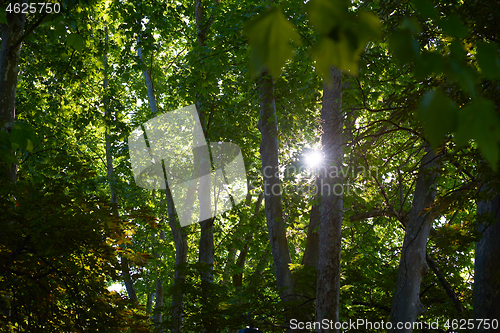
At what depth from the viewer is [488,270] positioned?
3816 millimetres

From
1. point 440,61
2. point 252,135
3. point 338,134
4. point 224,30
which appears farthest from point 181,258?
point 440,61

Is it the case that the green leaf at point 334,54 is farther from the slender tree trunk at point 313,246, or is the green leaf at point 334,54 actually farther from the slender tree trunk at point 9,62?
the slender tree trunk at point 313,246

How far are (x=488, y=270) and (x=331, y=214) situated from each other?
1907 millimetres

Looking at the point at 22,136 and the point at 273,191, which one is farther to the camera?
the point at 273,191

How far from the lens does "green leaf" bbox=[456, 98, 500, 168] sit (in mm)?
635

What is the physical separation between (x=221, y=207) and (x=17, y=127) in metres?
11.8

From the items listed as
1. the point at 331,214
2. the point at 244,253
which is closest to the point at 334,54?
the point at 331,214

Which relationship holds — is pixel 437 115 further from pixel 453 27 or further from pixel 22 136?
pixel 22 136

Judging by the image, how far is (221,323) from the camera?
21.3 ft

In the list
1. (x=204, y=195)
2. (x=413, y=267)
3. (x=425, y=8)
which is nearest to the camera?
(x=425, y=8)

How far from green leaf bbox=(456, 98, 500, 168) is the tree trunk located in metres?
3.55

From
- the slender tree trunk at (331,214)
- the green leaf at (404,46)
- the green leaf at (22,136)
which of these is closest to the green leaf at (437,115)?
the green leaf at (404,46)

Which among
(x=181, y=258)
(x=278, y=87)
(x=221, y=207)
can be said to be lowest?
(x=181, y=258)

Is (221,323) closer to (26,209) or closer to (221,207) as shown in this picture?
(26,209)
